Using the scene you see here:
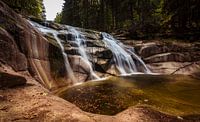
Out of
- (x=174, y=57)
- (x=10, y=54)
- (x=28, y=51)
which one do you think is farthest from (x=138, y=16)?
(x=10, y=54)

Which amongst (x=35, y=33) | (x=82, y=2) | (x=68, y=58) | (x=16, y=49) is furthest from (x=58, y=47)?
(x=82, y=2)

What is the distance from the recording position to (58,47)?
16.9 metres

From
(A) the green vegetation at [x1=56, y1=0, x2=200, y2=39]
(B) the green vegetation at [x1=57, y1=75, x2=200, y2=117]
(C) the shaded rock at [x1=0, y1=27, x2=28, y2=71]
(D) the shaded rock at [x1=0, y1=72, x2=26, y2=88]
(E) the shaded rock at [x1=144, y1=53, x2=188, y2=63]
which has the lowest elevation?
(B) the green vegetation at [x1=57, y1=75, x2=200, y2=117]

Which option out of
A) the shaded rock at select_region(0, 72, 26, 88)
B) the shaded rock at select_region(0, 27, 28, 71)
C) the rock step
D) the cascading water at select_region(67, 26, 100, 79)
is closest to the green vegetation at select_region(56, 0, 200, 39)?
the rock step

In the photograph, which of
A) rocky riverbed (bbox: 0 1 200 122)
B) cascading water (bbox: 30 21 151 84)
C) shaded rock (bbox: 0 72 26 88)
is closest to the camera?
rocky riverbed (bbox: 0 1 200 122)

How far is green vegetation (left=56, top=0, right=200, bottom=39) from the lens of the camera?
2897cm

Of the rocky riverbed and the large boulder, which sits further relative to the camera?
the large boulder

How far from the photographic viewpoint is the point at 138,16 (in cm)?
4888

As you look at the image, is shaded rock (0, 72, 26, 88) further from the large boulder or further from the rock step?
the rock step

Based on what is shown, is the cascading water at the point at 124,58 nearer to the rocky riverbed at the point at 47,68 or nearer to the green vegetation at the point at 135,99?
the rocky riverbed at the point at 47,68

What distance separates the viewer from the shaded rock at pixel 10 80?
29.4ft

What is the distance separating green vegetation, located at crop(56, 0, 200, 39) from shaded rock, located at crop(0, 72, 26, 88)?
66.0 ft

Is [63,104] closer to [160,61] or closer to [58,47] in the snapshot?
[58,47]

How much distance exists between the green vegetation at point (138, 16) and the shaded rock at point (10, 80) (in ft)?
66.0
